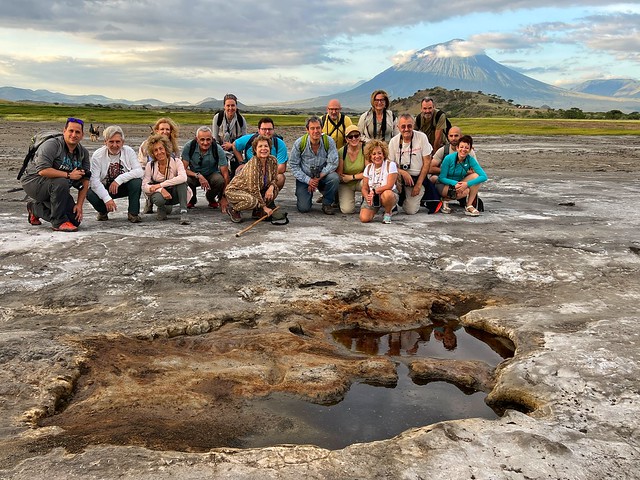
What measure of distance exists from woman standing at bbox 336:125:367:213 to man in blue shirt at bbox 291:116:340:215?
14cm

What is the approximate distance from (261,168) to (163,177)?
4.76 feet

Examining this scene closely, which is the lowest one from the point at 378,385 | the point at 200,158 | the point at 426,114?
the point at 378,385

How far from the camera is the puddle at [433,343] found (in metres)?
4.71

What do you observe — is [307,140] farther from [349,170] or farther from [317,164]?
[349,170]

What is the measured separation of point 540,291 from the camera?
5828 mm

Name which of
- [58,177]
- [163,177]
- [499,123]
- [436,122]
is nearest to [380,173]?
[436,122]

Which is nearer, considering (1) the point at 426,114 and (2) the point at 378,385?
(2) the point at 378,385

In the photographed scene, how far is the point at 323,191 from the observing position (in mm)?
9195

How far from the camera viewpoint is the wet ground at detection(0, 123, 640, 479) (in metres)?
3.02

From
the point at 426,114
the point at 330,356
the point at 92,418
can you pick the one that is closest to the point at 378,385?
the point at 330,356

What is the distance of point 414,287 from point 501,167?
528 inches

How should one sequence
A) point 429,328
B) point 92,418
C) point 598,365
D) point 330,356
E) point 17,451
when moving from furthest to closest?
point 429,328, point 330,356, point 598,365, point 92,418, point 17,451

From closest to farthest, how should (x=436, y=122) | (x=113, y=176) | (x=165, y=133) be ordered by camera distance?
(x=113, y=176)
(x=165, y=133)
(x=436, y=122)

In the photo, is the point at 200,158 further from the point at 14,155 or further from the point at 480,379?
the point at 14,155
